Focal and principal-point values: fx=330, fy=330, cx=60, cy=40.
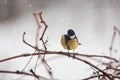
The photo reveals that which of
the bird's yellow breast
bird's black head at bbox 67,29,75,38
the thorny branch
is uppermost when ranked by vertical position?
bird's black head at bbox 67,29,75,38

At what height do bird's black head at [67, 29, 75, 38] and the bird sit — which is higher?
bird's black head at [67, 29, 75, 38]

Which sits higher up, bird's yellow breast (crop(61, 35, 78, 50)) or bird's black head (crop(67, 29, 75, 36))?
bird's black head (crop(67, 29, 75, 36))

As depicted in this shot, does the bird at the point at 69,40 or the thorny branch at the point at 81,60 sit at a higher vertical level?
the bird at the point at 69,40

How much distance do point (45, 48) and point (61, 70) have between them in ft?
0.22

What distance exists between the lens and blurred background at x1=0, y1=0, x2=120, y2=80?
2.55ft

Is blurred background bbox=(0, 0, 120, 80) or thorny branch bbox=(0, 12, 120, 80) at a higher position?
blurred background bbox=(0, 0, 120, 80)

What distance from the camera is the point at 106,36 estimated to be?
0.86 m

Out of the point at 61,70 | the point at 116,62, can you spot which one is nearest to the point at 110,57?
the point at 116,62

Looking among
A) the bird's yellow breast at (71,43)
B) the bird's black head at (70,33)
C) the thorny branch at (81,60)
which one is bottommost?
the thorny branch at (81,60)

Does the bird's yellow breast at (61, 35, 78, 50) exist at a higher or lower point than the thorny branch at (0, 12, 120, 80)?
→ higher

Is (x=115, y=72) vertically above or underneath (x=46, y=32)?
underneath

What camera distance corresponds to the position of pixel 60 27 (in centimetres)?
82

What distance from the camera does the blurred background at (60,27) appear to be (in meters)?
0.78

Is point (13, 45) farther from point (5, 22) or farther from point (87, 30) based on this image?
point (87, 30)
